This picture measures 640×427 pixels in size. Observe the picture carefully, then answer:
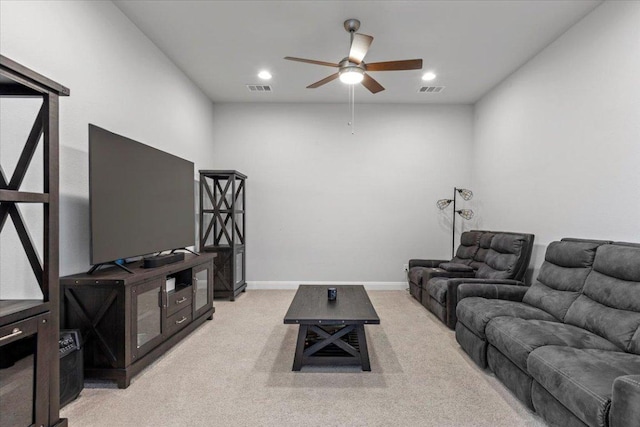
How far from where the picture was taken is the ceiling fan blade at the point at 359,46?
2763mm

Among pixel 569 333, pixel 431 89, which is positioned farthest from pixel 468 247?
pixel 569 333

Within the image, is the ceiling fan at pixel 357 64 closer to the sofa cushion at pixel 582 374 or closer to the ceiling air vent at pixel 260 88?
the ceiling air vent at pixel 260 88

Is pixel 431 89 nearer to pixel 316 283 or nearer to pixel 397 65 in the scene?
pixel 397 65

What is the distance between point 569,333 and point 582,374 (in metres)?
0.66

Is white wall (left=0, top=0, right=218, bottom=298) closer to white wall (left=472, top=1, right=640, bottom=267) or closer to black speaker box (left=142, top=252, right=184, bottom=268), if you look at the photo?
black speaker box (left=142, top=252, right=184, bottom=268)

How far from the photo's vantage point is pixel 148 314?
2701mm

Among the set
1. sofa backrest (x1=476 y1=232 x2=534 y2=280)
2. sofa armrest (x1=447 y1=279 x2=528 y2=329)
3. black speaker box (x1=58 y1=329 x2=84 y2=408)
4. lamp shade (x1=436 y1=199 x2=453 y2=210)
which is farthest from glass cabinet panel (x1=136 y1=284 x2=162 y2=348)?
lamp shade (x1=436 y1=199 x2=453 y2=210)

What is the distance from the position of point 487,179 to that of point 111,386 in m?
5.30

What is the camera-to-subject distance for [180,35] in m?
3.50

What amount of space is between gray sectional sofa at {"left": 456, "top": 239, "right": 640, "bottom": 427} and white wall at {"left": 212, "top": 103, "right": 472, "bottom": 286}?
97.3 inches

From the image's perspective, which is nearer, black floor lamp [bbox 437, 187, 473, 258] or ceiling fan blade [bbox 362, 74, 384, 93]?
ceiling fan blade [bbox 362, 74, 384, 93]

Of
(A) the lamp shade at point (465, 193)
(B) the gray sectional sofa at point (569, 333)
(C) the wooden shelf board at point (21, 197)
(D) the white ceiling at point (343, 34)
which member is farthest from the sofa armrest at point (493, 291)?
(C) the wooden shelf board at point (21, 197)

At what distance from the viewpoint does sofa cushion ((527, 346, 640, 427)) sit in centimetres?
153

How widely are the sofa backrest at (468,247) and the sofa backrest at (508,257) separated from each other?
1.47ft
